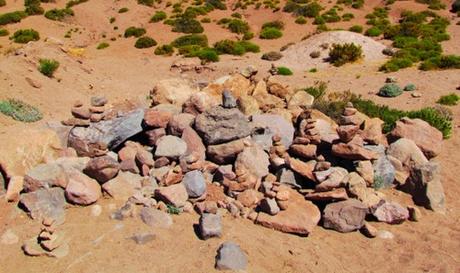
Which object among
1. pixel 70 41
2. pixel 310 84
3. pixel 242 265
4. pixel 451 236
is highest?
pixel 242 265

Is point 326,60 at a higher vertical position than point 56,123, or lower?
lower

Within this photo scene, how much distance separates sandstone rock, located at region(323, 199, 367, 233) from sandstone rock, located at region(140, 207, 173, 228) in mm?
3334

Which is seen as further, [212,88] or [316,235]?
[212,88]

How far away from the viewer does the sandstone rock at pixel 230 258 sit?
8469 millimetres

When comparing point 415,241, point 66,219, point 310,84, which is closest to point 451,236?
point 415,241

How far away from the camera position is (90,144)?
11148 mm

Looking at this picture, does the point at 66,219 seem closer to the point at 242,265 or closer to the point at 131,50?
the point at 242,265

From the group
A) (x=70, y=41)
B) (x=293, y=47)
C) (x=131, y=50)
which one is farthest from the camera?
(x=70, y=41)

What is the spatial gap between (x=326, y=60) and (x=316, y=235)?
21004 millimetres

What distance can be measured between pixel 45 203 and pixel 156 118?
3.41 metres

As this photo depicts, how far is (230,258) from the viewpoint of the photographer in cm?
856

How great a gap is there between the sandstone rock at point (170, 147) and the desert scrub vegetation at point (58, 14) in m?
37.3

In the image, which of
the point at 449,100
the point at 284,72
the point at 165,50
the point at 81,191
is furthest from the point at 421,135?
the point at 165,50

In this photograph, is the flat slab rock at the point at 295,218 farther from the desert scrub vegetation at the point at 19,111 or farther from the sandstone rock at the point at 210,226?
the desert scrub vegetation at the point at 19,111
